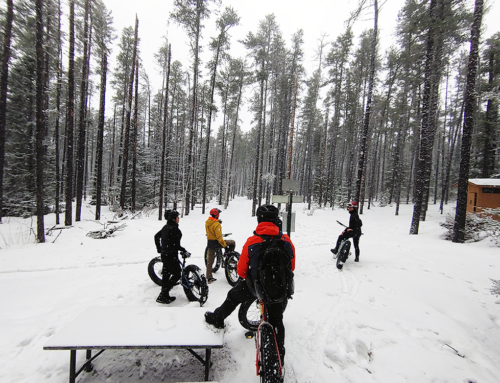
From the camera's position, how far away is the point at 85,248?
25.5 feet

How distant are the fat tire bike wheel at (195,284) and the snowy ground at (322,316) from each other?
190mm

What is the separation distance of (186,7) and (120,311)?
18.0 m

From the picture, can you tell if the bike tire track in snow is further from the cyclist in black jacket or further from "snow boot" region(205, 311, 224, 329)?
the cyclist in black jacket

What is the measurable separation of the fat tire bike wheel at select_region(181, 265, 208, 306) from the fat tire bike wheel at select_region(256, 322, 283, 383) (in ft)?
6.15

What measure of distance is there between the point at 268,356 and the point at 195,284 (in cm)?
246

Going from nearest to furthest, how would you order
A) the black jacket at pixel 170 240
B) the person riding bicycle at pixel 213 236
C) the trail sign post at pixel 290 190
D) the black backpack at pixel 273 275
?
the black backpack at pixel 273 275, the black jacket at pixel 170 240, the person riding bicycle at pixel 213 236, the trail sign post at pixel 290 190

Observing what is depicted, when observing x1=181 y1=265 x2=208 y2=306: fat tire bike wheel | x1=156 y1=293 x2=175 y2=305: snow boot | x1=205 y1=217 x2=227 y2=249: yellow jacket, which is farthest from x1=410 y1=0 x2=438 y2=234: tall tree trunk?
x1=156 y1=293 x2=175 y2=305: snow boot

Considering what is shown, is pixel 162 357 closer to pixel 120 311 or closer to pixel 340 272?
pixel 120 311

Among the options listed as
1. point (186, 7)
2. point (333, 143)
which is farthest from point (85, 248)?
point (333, 143)

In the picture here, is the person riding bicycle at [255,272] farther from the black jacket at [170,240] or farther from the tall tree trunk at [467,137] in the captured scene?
the tall tree trunk at [467,137]

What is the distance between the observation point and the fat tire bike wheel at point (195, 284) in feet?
12.9

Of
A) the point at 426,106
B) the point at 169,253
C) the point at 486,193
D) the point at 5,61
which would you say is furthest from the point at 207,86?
the point at 486,193

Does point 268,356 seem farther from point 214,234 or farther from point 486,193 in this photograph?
point 486,193

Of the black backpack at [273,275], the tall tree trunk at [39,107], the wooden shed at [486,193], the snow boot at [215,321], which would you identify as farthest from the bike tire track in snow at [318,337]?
the wooden shed at [486,193]
